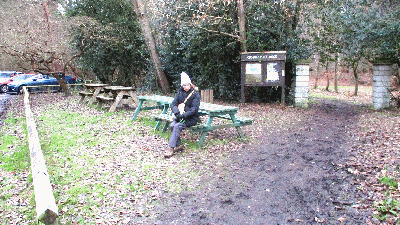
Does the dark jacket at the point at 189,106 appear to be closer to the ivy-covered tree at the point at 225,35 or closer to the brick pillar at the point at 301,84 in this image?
the ivy-covered tree at the point at 225,35

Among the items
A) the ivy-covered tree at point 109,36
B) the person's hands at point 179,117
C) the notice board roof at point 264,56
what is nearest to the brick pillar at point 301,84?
the notice board roof at point 264,56

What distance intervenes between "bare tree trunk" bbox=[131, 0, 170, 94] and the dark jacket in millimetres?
9936

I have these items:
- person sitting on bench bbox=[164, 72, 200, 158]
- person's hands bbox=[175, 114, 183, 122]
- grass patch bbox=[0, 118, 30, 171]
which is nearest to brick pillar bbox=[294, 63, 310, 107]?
person sitting on bench bbox=[164, 72, 200, 158]

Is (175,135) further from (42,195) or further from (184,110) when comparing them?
(42,195)

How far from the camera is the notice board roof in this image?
11.8 m

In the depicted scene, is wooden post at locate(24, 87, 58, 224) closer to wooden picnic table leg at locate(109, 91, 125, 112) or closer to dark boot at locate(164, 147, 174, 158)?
dark boot at locate(164, 147, 174, 158)

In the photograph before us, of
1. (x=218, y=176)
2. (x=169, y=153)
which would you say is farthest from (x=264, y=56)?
(x=218, y=176)

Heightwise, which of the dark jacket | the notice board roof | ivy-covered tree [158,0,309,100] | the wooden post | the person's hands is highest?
ivy-covered tree [158,0,309,100]

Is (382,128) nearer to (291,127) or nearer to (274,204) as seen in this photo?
(291,127)

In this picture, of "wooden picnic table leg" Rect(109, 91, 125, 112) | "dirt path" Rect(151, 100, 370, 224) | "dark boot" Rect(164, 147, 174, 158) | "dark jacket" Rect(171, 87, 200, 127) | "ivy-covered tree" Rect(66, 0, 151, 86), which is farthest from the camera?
"ivy-covered tree" Rect(66, 0, 151, 86)

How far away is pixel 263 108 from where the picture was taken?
41.8 feet

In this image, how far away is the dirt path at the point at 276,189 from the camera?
3998 mm

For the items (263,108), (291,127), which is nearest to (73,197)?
(291,127)

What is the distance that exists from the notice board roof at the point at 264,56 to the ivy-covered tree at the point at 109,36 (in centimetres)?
810
